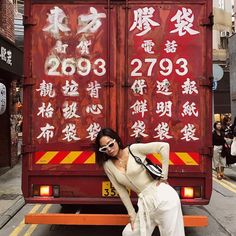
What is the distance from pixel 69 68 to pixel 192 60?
147 cm

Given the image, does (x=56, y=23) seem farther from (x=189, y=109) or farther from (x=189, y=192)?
(x=189, y=192)

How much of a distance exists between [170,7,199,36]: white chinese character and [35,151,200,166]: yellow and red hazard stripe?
1451mm

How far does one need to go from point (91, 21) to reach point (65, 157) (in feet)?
5.46

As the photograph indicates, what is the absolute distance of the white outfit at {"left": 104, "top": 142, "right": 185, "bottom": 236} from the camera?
421cm

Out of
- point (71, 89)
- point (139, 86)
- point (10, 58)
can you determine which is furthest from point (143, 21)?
point (10, 58)

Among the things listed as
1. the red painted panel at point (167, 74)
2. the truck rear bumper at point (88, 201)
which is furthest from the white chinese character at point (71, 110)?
the truck rear bumper at point (88, 201)

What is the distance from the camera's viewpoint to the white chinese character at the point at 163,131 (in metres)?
5.57

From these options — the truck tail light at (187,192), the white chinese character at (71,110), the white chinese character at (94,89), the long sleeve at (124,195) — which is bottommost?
the truck tail light at (187,192)

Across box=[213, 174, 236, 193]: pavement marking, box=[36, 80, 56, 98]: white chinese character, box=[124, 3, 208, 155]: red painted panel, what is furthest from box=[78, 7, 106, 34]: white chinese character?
box=[213, 174, 236, 193]: pavement marking

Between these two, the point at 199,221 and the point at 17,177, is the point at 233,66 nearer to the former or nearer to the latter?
the point at 17,177

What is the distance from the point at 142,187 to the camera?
4344mm

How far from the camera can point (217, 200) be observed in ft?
30.5

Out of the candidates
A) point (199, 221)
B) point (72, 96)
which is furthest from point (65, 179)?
point (199, 221)

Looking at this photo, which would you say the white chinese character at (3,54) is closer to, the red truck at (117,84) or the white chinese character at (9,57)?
the white chinese character at (9,57)
